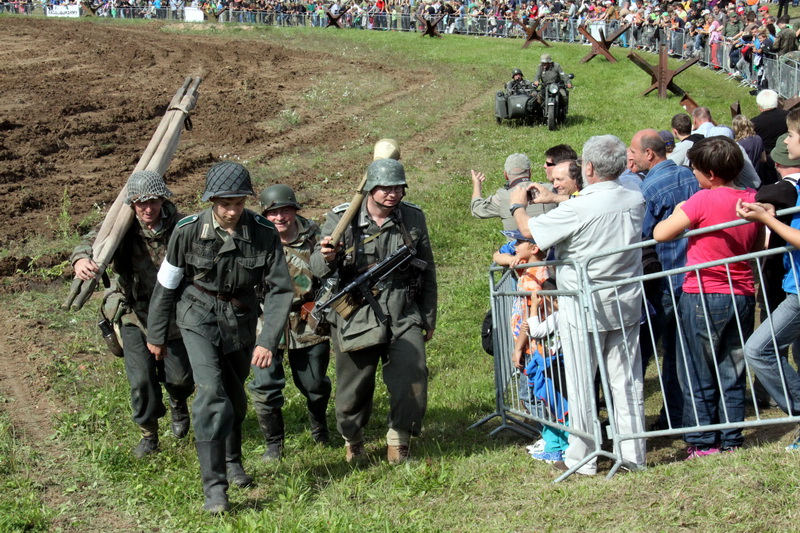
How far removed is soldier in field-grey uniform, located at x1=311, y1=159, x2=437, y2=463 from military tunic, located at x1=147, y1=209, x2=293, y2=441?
1.18ft

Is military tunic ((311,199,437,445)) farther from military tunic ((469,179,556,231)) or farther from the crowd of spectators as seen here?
military tunic ((469,179,556,231))

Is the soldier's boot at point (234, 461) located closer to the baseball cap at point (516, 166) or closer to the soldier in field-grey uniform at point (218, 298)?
the soldier in field-grey uniform at point (218, 298)

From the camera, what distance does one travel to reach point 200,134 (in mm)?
18656

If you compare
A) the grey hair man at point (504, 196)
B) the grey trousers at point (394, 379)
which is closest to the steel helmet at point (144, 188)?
the grey trousers at point (394, 379)

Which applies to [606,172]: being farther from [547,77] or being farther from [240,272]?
[547,77]

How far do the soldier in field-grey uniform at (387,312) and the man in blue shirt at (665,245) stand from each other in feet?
4.97

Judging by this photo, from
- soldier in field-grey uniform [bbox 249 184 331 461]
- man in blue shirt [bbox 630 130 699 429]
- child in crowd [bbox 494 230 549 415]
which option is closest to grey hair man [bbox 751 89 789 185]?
man in blue shirt [bbox 630 130 699 429]

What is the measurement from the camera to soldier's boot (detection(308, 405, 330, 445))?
676cm

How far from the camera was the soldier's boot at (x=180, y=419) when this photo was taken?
6.79 metres

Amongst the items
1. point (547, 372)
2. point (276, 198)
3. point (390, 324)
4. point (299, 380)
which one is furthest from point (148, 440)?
point (547, 372)

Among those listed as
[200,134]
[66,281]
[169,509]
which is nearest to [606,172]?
[169,509]

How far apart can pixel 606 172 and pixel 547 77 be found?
598 inches

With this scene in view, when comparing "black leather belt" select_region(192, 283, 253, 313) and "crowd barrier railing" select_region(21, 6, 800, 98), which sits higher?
"crowd barrier railing" select_region(21, 6, 800, 98)

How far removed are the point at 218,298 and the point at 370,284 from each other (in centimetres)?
94
